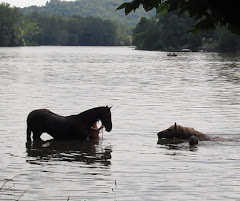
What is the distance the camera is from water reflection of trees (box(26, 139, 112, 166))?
1555cm

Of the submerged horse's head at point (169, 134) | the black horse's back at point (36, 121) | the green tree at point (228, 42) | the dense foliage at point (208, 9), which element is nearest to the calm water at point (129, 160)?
the submerged horse's head at point (169, 134)

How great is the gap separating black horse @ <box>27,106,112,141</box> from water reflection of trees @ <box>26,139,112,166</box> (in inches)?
10.2

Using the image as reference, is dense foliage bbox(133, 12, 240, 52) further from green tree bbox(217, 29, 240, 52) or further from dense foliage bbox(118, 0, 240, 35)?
dense foliage bbox(118, 0, 240, 35)

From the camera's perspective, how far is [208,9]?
20.7 feet

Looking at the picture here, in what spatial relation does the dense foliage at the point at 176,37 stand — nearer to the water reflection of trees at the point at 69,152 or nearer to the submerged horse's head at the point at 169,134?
the submerged horse's head at the point at 169,134

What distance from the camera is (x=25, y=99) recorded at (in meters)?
32.2

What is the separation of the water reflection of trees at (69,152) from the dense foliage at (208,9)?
8.48m

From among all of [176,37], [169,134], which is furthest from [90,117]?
[176,37]

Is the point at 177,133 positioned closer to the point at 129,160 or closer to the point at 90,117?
the point at 90,117

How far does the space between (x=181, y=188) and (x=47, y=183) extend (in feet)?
8.40

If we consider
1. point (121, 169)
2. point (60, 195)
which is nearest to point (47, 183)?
point (60, 195)

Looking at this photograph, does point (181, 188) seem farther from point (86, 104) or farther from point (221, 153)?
point (86, 104)

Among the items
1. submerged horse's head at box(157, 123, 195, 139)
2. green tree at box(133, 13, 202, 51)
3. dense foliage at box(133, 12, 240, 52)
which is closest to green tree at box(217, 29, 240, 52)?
dense foliage at box(133, 12, 240, 52)

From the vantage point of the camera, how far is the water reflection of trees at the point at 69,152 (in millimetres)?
15547
